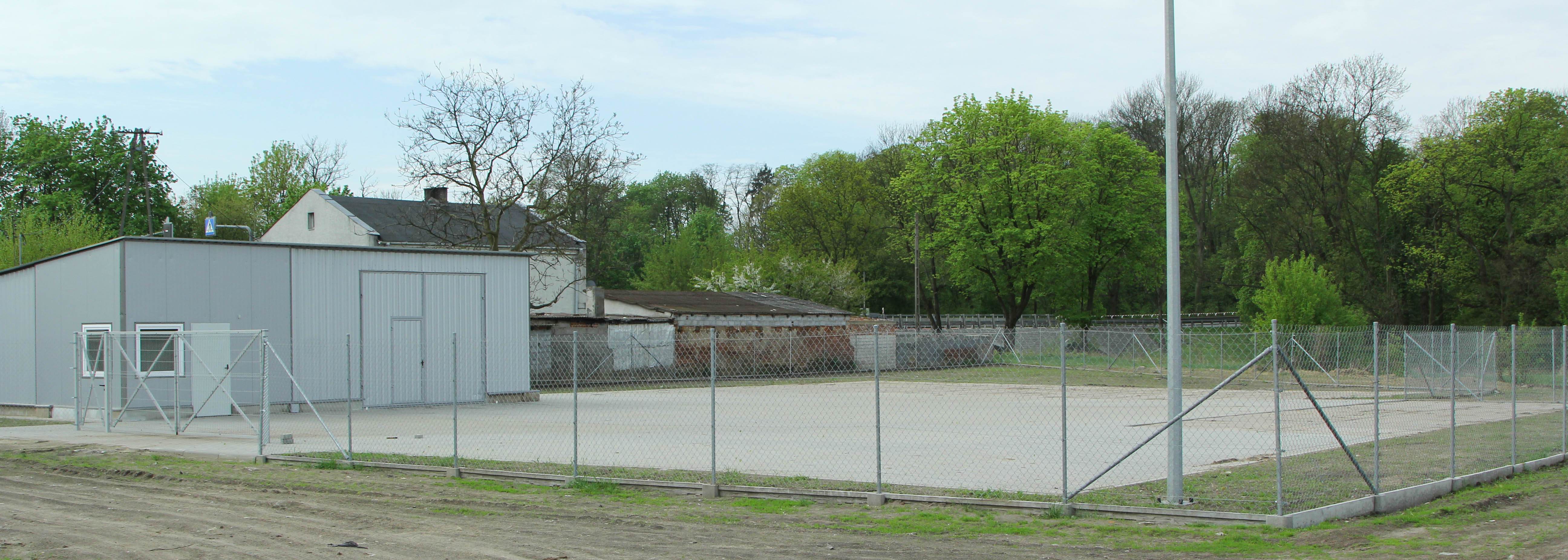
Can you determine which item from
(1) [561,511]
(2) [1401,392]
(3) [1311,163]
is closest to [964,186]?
(3) [1311,163]

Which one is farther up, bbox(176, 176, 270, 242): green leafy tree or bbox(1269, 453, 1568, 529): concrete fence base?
bbox(176, 176, 270, 242): green leafy tree

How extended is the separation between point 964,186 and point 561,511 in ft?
168

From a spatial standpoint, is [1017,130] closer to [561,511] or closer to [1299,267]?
[1299,267]

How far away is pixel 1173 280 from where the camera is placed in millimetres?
10789

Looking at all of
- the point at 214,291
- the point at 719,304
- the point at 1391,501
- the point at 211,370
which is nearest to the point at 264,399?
the point at 211,370

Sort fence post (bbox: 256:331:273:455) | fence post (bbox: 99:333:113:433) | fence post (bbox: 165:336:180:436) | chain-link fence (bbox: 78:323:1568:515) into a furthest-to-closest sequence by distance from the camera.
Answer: fence post (bbox: 99:333:113:433) → fence post (bbox: 165:336:180:436) → fence post (bbox: 256:331:273:455) → chain-link fence (bbox: 78:323:1568:515)

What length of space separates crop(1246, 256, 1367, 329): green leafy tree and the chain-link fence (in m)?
2.81

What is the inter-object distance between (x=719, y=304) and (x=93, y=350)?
2952 cm

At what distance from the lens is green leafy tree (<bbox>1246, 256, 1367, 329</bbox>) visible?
43750mm

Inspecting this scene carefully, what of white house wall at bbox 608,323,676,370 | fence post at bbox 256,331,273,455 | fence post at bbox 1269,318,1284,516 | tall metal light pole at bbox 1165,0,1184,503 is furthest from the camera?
white house wall at bbox 608,323,676,370

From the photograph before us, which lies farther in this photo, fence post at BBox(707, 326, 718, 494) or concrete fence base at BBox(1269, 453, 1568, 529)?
fence post at BBox(707, 326, 718, 494)

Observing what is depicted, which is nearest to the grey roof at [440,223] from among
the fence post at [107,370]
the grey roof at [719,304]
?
the grey roof at [719,304]

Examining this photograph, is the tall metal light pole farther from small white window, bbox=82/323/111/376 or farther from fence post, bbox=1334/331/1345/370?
fence post, bbox=1334/331/1345/370

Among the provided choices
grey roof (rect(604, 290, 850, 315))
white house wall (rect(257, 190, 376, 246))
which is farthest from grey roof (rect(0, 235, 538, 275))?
white house wall (rect(257, 190, 376, 246))
